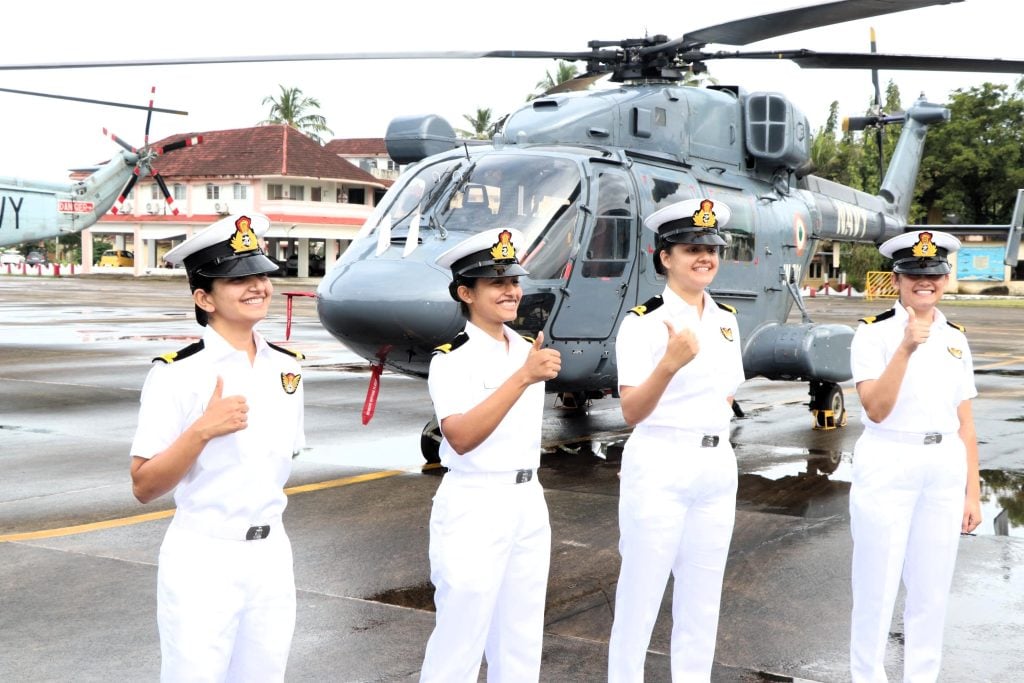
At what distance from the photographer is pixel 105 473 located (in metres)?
8.75

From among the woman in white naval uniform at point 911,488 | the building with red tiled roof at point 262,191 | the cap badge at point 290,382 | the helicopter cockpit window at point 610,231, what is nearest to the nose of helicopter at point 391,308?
the helicopter cockpit window at point 610,231

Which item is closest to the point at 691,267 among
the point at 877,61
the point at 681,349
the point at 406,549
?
the point at 681,349

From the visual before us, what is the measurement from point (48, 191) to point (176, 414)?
103 ft

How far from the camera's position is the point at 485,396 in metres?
3.52

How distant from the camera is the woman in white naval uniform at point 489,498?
3373 millimetres

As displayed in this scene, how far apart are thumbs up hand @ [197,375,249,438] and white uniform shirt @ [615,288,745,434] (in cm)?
158

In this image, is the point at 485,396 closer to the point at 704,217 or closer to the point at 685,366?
the point at 685,366

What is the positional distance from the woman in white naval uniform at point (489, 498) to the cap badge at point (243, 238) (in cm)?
77

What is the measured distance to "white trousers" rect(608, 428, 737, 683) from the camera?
3.88 m

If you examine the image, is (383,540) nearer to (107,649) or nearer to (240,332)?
(107,649)

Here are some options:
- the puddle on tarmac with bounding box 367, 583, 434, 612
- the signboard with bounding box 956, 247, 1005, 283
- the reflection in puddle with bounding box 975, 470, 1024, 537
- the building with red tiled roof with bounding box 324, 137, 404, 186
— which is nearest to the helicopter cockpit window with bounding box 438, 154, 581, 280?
the puddle on tarmac with bounding box 367, 583, 434, 612

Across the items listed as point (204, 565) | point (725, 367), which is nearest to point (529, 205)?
point (725, 367)

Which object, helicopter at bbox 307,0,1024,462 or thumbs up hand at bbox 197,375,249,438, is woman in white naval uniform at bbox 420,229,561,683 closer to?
thumbs up hand at bbox 197,375,249,438

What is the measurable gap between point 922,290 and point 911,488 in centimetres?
77
